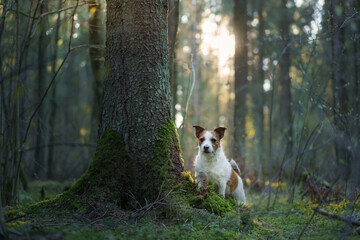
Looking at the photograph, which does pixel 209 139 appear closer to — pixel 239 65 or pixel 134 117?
pixel 134 117

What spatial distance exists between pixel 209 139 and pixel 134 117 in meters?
2.05

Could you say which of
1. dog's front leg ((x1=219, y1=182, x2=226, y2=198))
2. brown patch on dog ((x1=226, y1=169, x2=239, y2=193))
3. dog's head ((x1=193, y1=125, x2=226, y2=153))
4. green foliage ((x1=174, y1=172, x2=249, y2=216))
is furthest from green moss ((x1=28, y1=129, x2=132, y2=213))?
brown patch on dog ((x1=226, y1=169, x2=239, y2=193))

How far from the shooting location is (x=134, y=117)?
4.70 m

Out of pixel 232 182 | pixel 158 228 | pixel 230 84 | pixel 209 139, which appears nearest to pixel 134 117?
pixel 158 228

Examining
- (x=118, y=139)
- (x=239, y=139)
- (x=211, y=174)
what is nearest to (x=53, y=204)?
(x=118, y=139)

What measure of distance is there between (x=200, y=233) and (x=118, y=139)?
1915mm

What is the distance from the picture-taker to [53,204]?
4.38m

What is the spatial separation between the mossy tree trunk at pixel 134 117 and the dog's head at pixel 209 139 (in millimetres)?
1107

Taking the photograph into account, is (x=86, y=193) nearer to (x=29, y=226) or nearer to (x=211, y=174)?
(x=29, y=226)

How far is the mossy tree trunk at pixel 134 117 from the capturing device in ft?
14.9

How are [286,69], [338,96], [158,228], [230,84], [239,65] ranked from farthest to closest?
[286,69], [230,84], [239,65], [338,96], [158,228]

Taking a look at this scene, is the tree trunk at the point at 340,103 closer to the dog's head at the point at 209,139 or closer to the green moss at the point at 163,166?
the dog's head at the point at 209,139

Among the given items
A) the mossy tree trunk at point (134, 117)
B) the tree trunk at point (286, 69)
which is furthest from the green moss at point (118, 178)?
the tree trunk at point (286, 69)

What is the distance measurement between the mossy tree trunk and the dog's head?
1.11m
